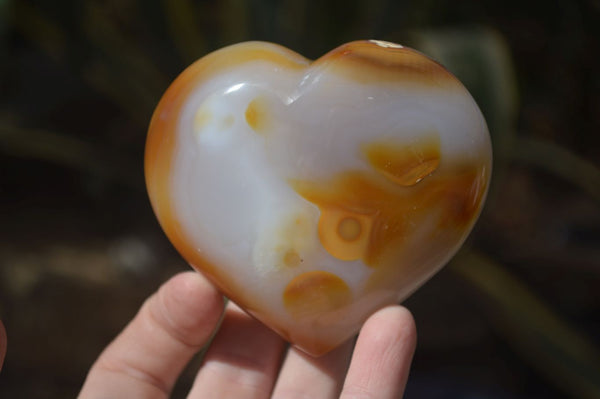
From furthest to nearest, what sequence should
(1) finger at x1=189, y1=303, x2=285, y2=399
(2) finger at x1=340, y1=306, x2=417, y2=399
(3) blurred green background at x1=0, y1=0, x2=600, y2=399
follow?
(3) blurred green background at x1=0, y1=0, x2=600, y2=399, (1) finger at x1=189, y1=303, x2=285, y2=399, (2) finger at x1=340, y1=306, x2=417, y2=399

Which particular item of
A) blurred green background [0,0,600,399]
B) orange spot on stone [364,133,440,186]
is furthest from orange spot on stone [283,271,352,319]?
blurred green background [0,0,600,399]

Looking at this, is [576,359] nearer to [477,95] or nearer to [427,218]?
[477,95]

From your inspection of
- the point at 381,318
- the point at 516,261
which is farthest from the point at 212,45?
the point at 381,318

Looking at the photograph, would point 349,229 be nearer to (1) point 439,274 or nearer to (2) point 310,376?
(2) point 310,376

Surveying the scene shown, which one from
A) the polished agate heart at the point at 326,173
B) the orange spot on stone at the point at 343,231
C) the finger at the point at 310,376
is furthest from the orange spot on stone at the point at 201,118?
the finger at the point at 310,376

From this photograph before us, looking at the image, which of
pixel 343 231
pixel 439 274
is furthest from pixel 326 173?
pixel 439 274

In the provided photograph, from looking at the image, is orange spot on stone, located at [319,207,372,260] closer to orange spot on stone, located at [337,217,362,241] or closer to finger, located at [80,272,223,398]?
orange spot on stone, located at [337,217,362,241]

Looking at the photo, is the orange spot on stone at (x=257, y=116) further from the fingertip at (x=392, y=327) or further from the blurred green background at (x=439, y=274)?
the blurred green background at (x=439, y=274)
